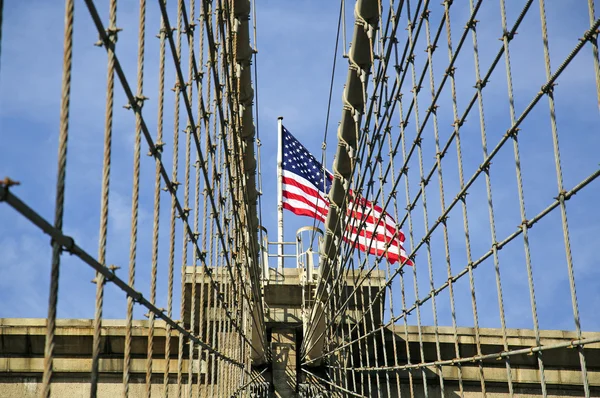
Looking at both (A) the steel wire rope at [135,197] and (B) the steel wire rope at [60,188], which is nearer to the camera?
(B) the steel wire rope at [60,188]

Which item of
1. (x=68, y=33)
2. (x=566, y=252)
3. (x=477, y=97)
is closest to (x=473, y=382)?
(x=477, y=97)

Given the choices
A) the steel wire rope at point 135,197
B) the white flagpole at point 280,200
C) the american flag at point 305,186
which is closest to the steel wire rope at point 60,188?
the steel wire rope at point 135,197

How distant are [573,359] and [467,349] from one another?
1.85 metres

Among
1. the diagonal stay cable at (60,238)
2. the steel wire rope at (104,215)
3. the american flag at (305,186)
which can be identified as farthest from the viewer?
the american flag at (305,186)

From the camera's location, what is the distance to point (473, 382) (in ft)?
51.4

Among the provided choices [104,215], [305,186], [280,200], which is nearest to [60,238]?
[104,215]

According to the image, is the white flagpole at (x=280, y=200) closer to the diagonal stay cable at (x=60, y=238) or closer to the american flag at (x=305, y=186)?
the american flag at (x=305, y=186)

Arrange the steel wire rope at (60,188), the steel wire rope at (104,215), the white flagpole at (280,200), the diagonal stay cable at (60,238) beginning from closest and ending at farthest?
the diagonal stay cable at (60,238)
the steel wire rope at (60,188)
the steel wire rope at (104,215)
the white flagpole at (280,200)

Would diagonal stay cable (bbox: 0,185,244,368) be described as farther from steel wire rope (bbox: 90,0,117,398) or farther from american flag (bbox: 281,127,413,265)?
american flag (bbox: 281,127,413,265)

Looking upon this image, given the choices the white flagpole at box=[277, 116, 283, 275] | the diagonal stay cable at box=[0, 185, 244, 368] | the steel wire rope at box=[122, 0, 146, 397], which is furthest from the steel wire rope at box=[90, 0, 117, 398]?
the white flagpole at box=[277, 116, 283, 275]

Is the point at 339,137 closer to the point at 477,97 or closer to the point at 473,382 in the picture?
the point at 477,97

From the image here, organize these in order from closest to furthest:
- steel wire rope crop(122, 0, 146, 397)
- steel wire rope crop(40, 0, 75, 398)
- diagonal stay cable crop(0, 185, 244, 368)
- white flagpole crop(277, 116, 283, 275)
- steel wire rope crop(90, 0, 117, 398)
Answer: diagonal stay cable crop(0, 185, 244, 368), steel wire rope crop(40, 0, 75, 398), steel wire rope crop(90, 0, 117, 398), steel wire rope crop(122, 0, 146, 397), white flagpole crop(277, 116, 283, 275)

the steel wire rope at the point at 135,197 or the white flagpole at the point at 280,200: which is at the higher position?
the white flagpole at the point at 280,200

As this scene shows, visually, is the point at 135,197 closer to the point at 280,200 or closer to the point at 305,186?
the point at 305,186
